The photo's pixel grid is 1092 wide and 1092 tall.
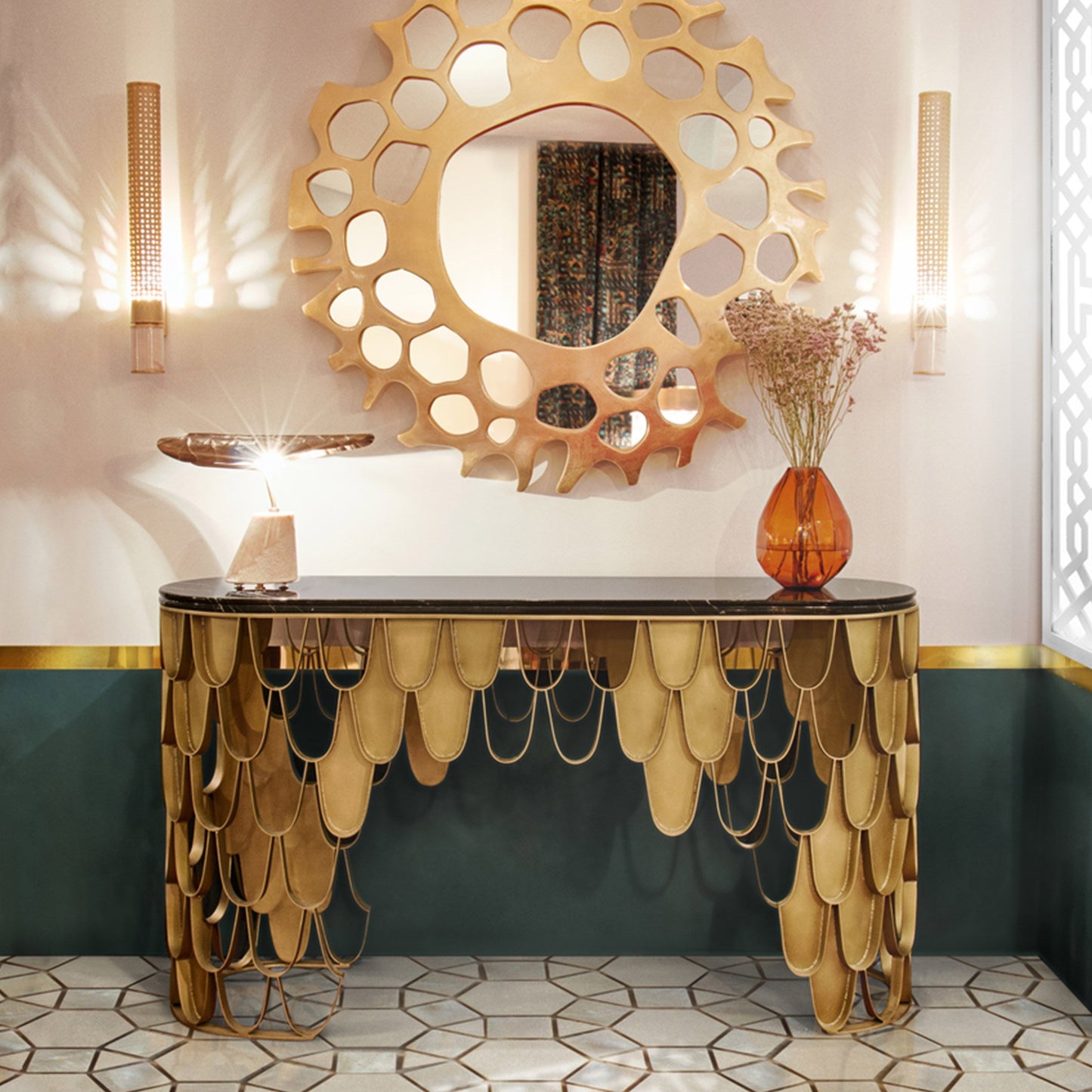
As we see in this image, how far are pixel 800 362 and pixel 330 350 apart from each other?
3.50 feet

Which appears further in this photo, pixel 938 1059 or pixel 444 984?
pixel 444 984

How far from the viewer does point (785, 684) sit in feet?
7.80

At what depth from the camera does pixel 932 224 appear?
100 inches

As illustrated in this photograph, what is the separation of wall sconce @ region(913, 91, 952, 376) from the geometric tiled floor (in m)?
1.43

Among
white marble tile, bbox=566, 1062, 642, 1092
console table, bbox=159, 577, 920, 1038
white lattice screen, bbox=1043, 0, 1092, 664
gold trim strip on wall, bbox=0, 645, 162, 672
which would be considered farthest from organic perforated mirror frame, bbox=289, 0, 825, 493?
white marble tile, bbox=566, 1062, 642, 1092

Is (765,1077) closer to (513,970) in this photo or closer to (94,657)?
(513,970)

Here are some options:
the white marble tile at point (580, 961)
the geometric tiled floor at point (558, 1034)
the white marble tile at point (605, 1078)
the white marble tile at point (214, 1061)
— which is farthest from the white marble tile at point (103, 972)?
the white marble tile at point (605, 1078)

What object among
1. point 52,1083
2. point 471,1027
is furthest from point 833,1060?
point 52,1083

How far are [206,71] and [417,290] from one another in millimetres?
699

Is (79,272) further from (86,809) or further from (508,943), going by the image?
(508,943)

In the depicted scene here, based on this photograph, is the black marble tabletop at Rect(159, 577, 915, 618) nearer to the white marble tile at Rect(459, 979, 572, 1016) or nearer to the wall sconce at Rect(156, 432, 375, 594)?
the wall sconce at Rect(156, 432, 375, 594)

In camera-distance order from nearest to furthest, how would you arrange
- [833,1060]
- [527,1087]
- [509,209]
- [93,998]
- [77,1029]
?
[527,1087] < [833,1060] < [77,1029] < [93,998] < [509,209]

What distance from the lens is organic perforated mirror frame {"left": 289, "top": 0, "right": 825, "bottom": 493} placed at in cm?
251

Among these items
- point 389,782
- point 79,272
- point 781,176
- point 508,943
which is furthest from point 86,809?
point 781,176
